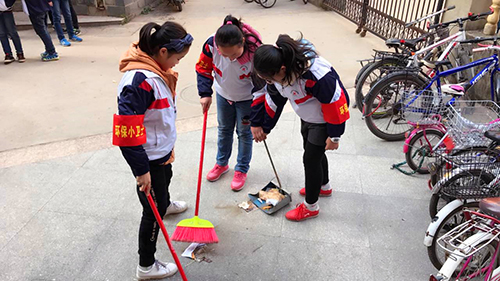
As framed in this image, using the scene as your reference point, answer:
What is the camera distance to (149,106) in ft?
6.46

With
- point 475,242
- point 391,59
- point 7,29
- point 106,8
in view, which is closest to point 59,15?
point 7,29

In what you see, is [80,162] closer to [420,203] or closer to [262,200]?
[262,200]

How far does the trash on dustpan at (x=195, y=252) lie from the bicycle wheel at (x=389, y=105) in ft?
7.87

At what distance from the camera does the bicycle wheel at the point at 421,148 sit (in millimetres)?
3275

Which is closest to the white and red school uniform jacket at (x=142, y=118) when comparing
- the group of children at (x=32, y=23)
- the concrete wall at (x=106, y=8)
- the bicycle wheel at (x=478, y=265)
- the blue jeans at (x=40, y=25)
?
the bicycle wheel at (x=478, y=265)

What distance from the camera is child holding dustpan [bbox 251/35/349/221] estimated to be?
6.88 ft

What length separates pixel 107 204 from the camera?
3150 mm

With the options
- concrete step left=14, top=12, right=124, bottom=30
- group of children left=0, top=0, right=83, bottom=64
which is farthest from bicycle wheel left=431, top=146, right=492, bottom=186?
concrete step left=14, top=12, right=124, bottom=30

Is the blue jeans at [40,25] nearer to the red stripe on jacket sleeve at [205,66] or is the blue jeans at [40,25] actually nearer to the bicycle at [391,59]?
the red stripe on jacket sleeve at [205,66]

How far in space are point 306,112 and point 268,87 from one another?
0.34 metres

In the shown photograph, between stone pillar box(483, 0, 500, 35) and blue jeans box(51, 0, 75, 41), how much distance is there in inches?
295

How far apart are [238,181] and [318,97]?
1358 mm

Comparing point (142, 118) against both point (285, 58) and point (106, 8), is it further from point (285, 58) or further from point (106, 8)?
point (106, 8)

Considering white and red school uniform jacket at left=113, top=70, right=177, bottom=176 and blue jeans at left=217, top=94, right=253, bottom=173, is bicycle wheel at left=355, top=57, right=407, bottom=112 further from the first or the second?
white and red school uniform jacket at left=113, top=70, right=177, bottom=176
